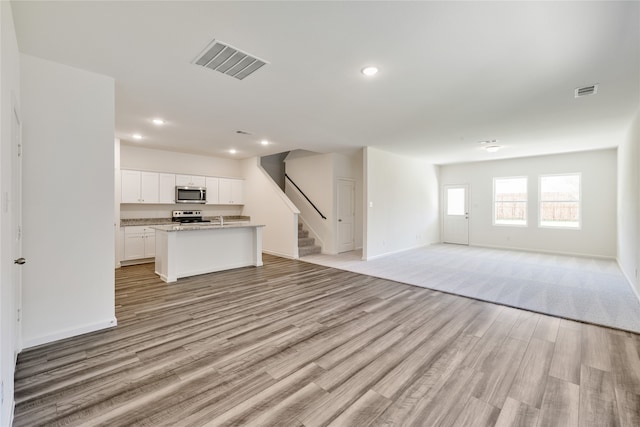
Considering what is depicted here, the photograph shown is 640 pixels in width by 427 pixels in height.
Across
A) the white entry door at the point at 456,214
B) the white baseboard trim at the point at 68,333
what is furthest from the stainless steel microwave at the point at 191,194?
the white entry door at the point at 456,214

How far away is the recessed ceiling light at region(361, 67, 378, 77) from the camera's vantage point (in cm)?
277

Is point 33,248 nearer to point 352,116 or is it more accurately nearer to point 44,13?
point 44,13

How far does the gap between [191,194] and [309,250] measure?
345 centimetres

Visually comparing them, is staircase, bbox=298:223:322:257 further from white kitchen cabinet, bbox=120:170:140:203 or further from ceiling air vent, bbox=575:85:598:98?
ceiling air vent, bbox=575:85:598:98

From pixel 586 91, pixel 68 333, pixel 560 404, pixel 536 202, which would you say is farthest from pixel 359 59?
pixel 536 202

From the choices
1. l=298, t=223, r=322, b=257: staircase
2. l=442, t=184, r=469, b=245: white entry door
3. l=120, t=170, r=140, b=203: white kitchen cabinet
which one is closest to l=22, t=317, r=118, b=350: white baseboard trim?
l=120, t=170, r=140, b=203: white kitchen cabinet

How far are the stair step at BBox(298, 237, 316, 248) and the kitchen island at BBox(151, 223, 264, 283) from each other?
5.63ft

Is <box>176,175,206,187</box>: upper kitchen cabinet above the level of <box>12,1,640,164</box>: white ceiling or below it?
below

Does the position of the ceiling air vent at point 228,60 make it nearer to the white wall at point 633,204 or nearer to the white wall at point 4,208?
the white wall at point 4,208

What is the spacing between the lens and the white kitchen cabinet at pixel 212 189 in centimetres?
773

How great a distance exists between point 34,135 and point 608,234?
10.8 meters

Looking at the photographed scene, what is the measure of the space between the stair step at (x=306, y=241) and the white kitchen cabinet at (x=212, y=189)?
2.66 metres

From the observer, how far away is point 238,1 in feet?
6.23

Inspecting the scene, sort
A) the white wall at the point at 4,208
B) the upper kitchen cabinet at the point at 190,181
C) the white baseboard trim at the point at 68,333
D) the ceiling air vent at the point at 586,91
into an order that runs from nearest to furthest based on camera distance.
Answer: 1. the white wall at the point at 4,208
2. the white baseboard trim at the point at 68,333
3. the ceiling air vent at the point at 586,91
4. the upper kitchen cabinet at the point at 190,181
